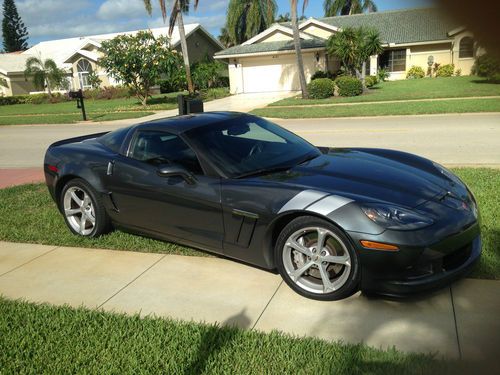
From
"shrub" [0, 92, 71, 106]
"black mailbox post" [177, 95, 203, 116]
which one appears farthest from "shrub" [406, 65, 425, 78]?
"black mailbox post" [177, 95, 203, 116]

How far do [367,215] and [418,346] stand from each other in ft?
3.02

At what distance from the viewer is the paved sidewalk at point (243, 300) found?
10.2 feet

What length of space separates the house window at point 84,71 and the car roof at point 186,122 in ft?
134

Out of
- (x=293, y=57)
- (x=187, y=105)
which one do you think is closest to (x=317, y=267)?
(x=187, y=105)

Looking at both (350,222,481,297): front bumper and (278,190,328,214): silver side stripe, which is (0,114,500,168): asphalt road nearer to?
(350,222,481,297): front bumper

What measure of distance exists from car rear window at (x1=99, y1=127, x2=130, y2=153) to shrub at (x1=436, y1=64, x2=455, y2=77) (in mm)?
30315

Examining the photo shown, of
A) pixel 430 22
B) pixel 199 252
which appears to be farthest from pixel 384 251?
pixel 430 22

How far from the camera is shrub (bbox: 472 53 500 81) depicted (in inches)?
26.9

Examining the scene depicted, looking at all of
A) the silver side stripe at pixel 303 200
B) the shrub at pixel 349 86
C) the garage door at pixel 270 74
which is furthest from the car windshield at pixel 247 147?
the garage door at pixel 270 74

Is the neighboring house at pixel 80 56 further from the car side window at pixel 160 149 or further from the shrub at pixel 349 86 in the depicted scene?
the car side window at pixel 160 149

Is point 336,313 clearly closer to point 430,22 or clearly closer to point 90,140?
point 430,22

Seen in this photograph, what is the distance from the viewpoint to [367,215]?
3.33m

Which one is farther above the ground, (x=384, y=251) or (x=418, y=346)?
(x=384, y=251)

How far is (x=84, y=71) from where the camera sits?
42688mm
